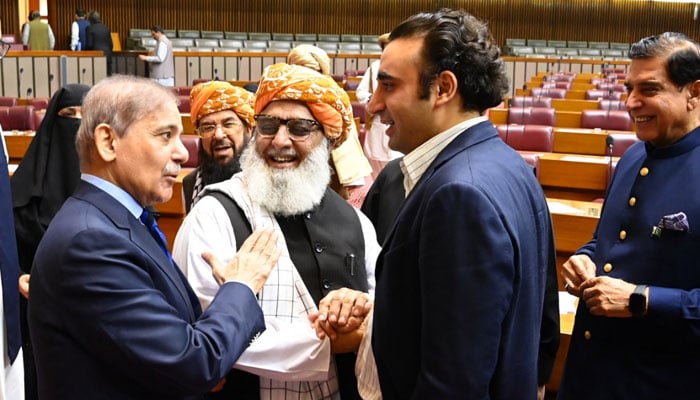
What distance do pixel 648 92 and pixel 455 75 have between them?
0.84m

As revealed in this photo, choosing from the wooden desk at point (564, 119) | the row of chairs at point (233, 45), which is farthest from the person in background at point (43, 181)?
the row of chairs at point (233, 45)

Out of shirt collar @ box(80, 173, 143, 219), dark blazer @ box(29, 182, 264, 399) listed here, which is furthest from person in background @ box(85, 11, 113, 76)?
dark blazer @ box(29, 182, 264, 399)

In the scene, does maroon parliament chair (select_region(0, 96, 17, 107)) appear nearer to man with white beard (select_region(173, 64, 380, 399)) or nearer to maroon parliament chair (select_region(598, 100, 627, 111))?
maroon parliament chair (select_region(598, 100, 627, 111))

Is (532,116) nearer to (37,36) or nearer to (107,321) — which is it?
(107,321)

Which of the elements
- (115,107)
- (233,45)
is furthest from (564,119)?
(233,45)

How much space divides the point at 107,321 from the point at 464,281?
67 centimetres

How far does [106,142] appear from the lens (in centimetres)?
165

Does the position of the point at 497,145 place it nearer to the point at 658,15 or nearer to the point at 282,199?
the point at 282,199

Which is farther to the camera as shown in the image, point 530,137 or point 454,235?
point 530,137

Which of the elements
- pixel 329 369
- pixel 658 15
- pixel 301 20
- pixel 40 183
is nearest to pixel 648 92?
pixel 329 369

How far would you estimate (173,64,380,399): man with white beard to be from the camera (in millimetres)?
1970

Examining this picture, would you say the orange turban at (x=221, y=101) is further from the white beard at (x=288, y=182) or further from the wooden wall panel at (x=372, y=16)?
the wooden wall panel at (x=372, y=16)

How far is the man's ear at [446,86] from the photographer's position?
1.61 m

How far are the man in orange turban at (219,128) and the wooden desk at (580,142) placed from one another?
409 centimetres
